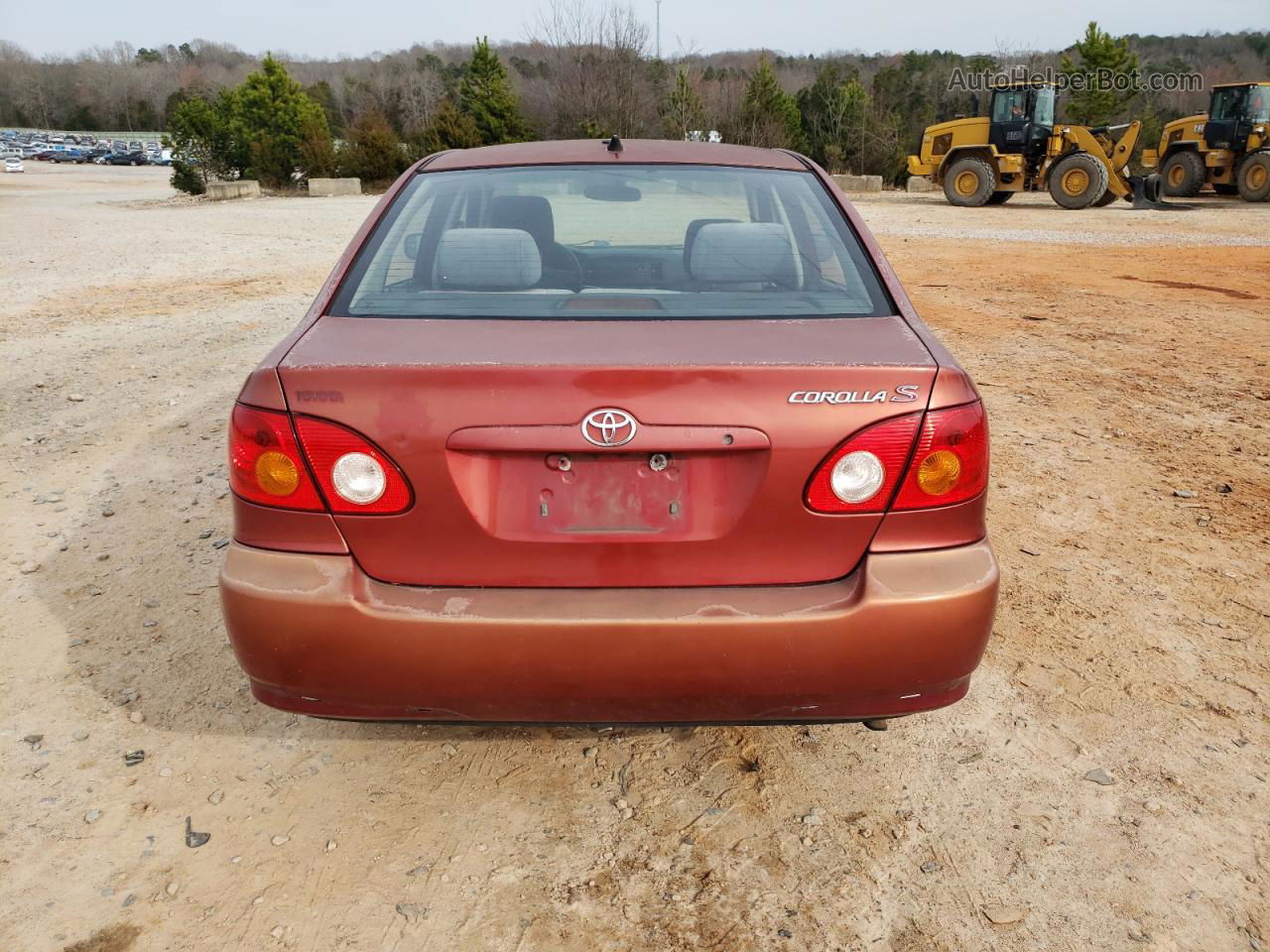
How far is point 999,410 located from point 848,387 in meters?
4.42

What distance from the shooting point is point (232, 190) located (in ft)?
95.3

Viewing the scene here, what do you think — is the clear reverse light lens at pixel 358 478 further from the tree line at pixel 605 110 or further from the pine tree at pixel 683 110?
the pine tree at pixel 683 110

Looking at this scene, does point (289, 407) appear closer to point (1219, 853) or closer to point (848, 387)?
point (848, 387)

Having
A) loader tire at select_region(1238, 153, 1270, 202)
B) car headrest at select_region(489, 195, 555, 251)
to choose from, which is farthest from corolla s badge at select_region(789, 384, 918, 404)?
loader tire at select_region(1238, 153, 1270, 202)

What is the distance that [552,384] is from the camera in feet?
6.52

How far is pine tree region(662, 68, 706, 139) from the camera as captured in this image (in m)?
40.6

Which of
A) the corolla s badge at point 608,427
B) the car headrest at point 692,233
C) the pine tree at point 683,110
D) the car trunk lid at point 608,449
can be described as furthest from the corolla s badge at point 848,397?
the pine tree at point 683,110

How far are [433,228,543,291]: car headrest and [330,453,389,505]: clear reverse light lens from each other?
2.30 feet

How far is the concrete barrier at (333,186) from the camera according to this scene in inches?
1183

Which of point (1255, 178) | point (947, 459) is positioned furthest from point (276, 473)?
point (1255, 178)

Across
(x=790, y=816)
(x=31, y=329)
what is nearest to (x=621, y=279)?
(x=790, y=816)

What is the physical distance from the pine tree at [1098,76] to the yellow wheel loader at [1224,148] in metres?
24.0

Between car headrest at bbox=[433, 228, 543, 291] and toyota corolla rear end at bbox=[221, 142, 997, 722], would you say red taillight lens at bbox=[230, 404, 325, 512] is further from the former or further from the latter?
car headrest at bbox=[433, 228, 543, 291]

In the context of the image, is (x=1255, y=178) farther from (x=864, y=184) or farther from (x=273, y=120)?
(x=273, y=120)
